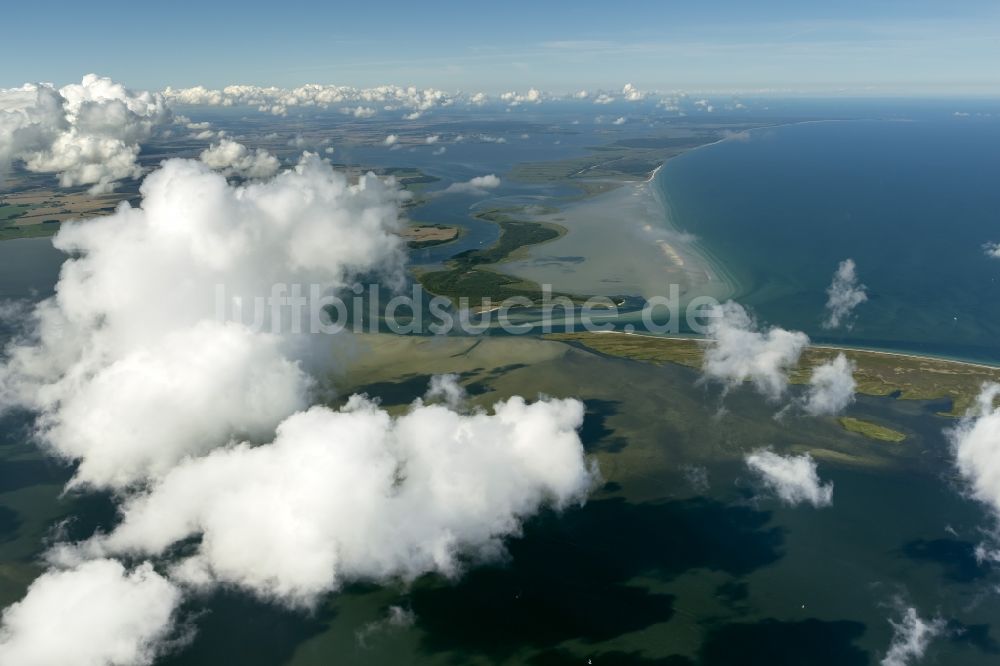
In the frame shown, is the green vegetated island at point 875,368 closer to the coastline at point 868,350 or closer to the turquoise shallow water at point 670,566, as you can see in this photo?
the coastline at point 868,350

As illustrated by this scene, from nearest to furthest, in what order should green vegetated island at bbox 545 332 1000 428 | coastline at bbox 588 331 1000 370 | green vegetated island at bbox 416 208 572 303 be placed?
1. green vegetated island at bbox 545 332 1000 428
2. coastline at bbox 588 331 1000 370
3. green vegetated island at bbox 416 208 572 303

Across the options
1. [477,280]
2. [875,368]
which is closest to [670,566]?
[875,368]

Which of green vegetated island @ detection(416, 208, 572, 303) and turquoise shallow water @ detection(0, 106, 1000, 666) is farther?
green vegetated island @ detection(416, 208, 572, 303)

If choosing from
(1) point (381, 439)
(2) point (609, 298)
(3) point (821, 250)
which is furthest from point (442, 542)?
(3) point (821, 250)

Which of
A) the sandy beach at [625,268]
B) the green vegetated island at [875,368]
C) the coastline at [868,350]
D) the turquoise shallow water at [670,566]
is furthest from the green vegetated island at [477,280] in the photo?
the turquoise shallow water at [670,566]

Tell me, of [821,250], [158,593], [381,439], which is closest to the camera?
[158,593]

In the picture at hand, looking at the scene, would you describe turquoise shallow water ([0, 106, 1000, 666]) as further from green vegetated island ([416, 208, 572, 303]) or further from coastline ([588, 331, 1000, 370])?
green vegetated island ([416, 208, 572, 303])

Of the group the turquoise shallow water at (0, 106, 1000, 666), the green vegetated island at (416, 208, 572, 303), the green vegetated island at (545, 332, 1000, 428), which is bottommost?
the turquoise shallow water at (0, 106, 1000, 666)

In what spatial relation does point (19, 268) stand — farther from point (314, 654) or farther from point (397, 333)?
point (314, 654)

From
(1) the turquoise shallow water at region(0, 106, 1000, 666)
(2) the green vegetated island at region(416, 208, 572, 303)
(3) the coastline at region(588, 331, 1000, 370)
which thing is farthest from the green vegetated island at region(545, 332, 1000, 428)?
(2) the green vegetated island at region(416, 208, 572, 303)
